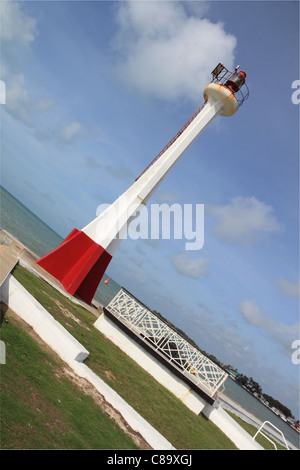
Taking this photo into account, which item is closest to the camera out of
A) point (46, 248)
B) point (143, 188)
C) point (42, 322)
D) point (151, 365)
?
point (42, 322)

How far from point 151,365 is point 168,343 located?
1.23 meters

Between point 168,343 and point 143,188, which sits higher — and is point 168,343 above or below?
below

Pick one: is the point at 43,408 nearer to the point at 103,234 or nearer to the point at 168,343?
the point at 103,234

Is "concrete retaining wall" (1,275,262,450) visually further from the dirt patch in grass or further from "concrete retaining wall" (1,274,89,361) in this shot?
the dirt patch in grass

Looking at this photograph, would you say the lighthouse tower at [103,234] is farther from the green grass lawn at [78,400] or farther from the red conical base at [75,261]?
the green grass lawn at [78,400]

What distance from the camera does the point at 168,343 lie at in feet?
44.8

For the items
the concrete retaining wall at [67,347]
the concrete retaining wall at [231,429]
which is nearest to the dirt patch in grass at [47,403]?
the concrete retaining wall at [67,347]

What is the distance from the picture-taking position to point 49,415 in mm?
5656

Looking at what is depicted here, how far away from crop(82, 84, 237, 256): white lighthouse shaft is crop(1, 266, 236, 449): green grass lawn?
3471 millimetres

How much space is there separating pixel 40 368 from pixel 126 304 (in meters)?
7.57

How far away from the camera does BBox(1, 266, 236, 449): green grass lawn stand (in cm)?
526

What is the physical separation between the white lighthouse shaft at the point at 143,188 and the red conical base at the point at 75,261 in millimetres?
334

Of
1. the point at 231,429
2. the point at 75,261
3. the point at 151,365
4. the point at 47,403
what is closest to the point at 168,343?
the point at 151,365
